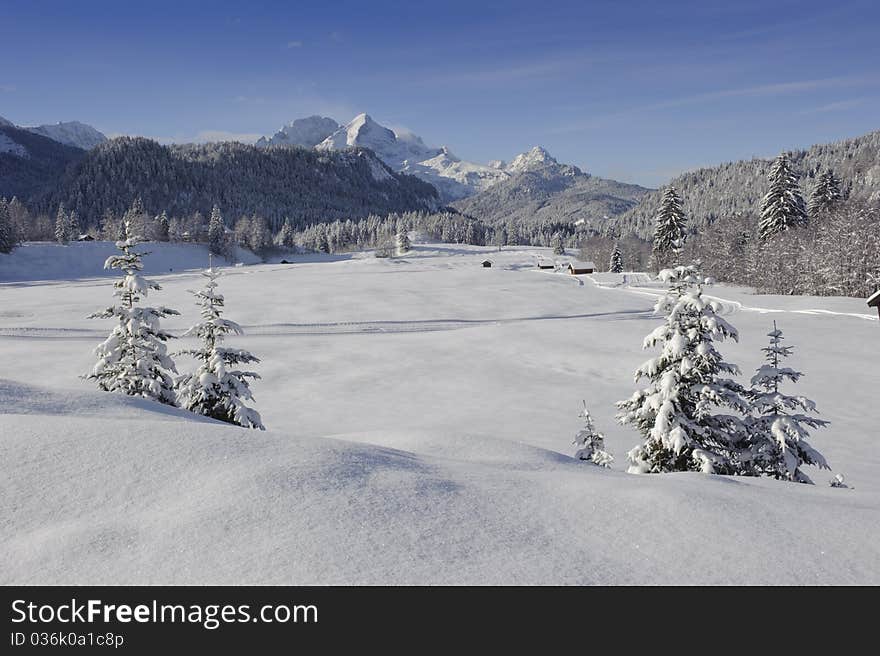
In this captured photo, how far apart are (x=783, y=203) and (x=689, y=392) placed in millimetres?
68484

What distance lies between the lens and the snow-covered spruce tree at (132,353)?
13193 millimetres

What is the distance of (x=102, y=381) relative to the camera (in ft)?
44.2

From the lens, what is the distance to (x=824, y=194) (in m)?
70.1

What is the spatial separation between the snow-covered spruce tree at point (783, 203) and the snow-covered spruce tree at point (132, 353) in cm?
7147

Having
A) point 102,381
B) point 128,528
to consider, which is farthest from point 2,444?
point 102,381

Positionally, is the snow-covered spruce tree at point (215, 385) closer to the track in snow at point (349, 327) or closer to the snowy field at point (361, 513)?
the snowy field at point (361, 513)

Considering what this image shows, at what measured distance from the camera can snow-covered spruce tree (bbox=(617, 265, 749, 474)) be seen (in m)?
10.7

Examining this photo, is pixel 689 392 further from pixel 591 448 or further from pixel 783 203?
pixel 783 203

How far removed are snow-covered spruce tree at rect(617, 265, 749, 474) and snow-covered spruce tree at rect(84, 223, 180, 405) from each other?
12142 mm

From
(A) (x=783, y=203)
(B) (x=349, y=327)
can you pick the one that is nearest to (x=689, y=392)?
(B) (x=349, y=327)

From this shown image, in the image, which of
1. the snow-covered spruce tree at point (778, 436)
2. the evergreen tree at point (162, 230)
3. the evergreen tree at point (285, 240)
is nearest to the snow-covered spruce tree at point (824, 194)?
the snow-covered spruce tree at point (778, 436)

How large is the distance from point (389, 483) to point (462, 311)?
50.5 metres

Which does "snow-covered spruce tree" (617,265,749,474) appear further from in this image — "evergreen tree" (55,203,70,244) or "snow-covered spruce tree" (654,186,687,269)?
"evergreen tree" (55,203,70,244)
